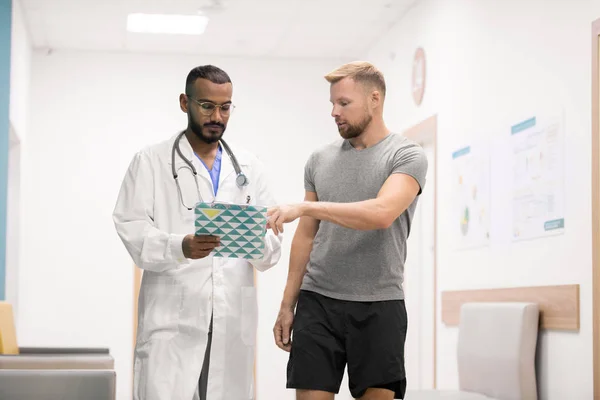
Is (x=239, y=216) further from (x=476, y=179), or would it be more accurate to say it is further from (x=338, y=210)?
(x=476, y=179)

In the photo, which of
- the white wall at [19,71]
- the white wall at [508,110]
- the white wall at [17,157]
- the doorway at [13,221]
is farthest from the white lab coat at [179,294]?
the doorway at [13,221]

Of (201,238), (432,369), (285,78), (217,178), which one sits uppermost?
(285,78)

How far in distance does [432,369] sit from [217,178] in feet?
13.6

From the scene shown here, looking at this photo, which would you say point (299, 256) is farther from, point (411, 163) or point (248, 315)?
point (411, 163)

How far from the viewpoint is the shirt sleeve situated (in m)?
2.79

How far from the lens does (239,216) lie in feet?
8.11

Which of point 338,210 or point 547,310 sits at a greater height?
point 338,210

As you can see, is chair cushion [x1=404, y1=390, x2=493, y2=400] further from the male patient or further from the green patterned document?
the green patterned document

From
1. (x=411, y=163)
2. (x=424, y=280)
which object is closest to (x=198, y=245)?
(x=411, y=163)

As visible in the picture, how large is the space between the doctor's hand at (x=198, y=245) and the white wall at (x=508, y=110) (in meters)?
2.37

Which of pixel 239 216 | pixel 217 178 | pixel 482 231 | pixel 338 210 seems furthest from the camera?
pixel 482 231

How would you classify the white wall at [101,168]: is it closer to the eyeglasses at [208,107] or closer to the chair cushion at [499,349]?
the chair cushion at [499,349]

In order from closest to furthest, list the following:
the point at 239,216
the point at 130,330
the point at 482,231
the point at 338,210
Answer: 1. the point at 239,216
2. the point at 338,210
3. the point at 482,231
4. the point at 130,330

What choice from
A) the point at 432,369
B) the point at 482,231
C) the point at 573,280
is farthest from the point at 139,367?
the point at 432,369
